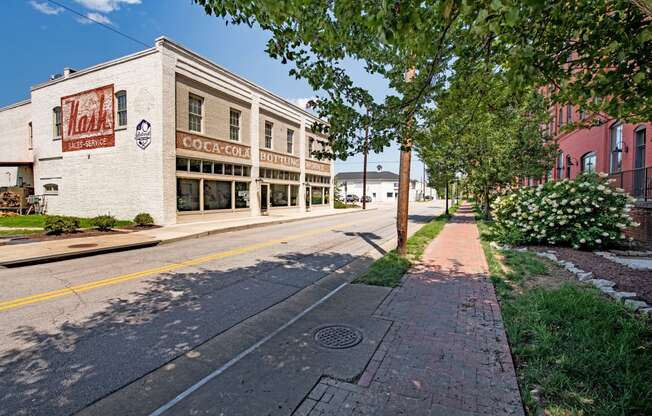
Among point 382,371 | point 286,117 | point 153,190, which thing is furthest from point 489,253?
point 286,117

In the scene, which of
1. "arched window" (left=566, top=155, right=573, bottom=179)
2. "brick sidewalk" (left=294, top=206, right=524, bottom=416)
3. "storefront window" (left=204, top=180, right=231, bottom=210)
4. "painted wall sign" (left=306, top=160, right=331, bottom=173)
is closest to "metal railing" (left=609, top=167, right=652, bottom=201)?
"arched window" (left=566, top=155, right=573, bottom=179)

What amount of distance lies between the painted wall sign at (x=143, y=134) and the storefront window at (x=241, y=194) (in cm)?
620

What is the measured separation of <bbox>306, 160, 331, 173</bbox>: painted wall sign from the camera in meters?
30.8

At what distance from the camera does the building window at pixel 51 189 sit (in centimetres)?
2024

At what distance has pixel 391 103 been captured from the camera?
482 cm

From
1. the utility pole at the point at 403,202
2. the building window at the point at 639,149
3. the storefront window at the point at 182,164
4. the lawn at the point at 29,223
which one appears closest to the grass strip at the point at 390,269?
the utility pole at the point at 403,202

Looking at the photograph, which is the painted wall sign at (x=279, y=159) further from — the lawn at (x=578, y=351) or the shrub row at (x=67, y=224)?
the lawn at (x=578, y=351)

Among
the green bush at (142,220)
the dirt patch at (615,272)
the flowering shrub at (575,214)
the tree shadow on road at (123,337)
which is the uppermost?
the flowering shrub at (575,214)

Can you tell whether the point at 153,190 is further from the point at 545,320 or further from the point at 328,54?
the point at 545,320

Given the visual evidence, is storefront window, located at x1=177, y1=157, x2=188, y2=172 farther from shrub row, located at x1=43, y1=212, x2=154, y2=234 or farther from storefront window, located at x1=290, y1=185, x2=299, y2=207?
storefront window, located at x1=290, y1=185, x2=299, y2=207

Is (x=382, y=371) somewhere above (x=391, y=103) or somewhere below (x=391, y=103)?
below

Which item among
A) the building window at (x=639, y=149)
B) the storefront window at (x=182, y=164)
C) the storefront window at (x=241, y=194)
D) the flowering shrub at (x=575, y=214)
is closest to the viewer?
the flowering shrub at (x=575, y=214)

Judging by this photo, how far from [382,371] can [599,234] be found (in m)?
9.32

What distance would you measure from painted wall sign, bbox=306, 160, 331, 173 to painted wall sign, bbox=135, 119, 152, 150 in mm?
15721
